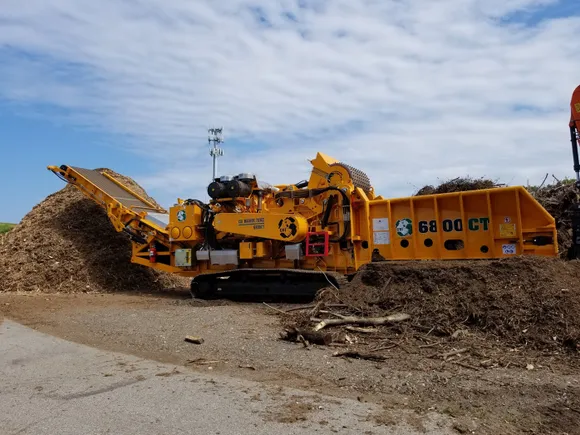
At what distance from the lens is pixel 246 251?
1254 cm

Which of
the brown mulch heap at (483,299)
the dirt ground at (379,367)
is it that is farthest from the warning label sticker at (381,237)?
the dirt ground at (379,367)

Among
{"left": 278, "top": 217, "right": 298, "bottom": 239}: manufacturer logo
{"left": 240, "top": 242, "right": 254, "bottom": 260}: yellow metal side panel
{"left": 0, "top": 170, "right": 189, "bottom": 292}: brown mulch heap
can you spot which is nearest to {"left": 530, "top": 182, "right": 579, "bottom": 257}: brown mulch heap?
{"left": 278, "top": 217, "right": 298, "bottom": 239}: manufacturer logo

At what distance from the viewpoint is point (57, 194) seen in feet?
59.3

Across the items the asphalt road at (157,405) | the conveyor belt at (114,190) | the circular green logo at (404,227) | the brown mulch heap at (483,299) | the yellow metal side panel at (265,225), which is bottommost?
the asphalt road at (157,405)

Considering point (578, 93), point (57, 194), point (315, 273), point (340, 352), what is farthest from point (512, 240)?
point (57, 194)

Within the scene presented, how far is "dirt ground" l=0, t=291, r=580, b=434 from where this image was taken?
4.48 metres

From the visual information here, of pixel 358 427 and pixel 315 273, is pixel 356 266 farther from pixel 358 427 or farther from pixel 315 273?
pixel 358 427

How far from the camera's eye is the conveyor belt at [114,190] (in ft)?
50.9

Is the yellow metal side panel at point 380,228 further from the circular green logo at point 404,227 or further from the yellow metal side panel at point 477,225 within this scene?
the yellow metal side panel at point 477,225

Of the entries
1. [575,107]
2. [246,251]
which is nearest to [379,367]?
[575,107]

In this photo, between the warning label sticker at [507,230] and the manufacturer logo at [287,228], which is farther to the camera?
the manufacturer logo at [287,228]

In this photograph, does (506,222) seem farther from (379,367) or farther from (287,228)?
(379,367)

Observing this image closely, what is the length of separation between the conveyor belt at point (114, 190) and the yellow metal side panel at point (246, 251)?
4330 millimetres

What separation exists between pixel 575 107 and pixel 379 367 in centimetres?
654
